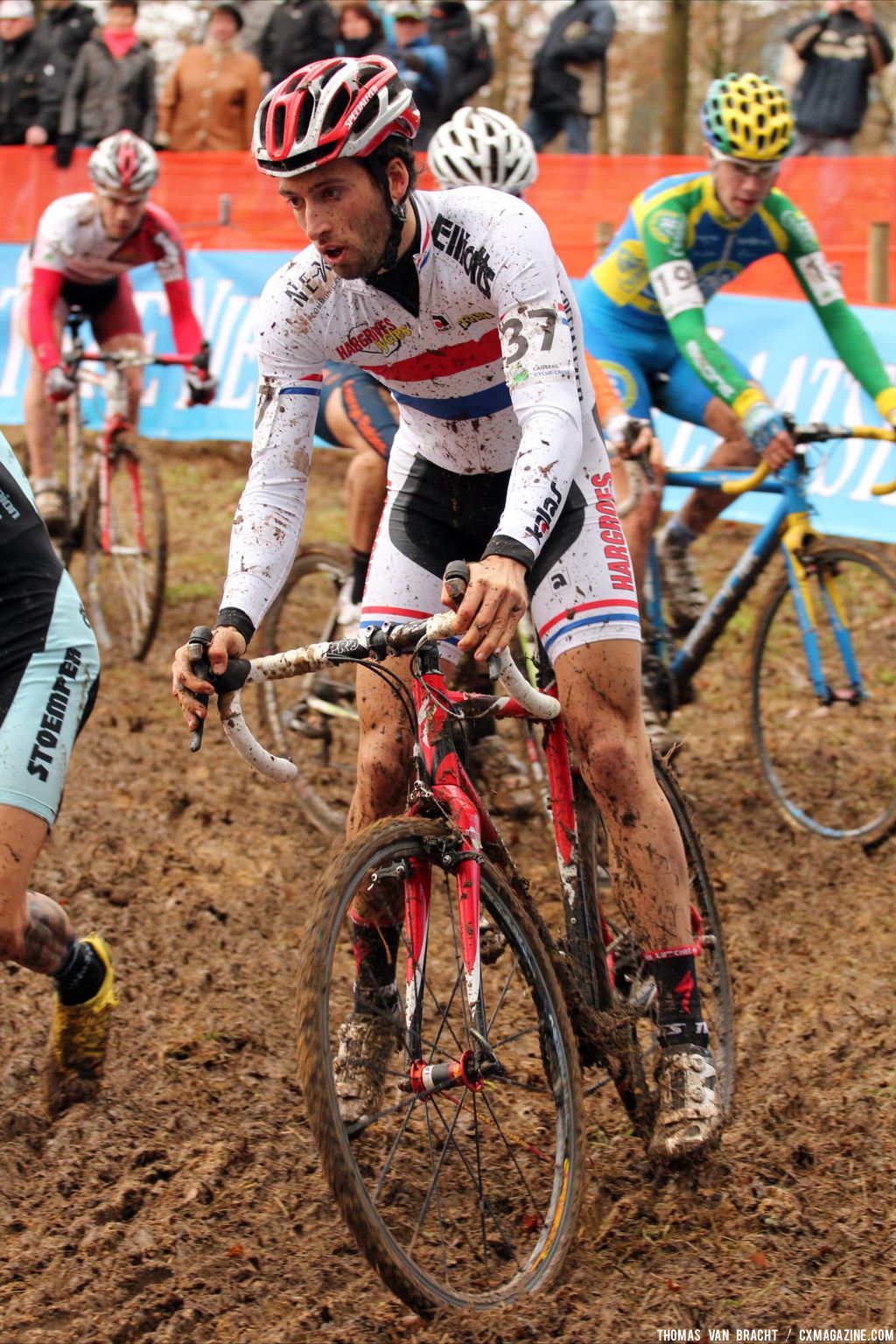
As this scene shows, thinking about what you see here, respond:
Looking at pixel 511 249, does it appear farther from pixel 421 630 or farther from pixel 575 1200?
pixel 575 1200

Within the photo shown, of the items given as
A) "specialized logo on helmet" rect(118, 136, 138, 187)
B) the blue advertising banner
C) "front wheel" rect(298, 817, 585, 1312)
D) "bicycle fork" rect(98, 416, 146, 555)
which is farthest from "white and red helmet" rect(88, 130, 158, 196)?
"front wheel" rect(298, 817, 585, 1312)

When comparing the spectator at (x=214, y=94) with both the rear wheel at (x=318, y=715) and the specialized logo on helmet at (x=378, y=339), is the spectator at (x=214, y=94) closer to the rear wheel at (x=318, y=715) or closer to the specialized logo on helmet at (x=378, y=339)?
the rear wheel at (x=318, y=715)

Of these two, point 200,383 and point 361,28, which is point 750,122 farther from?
point 361,28

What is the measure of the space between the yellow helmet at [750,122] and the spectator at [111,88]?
798cm

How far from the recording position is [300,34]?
489 inches

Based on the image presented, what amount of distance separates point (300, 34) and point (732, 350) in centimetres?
499

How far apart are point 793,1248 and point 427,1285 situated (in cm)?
105

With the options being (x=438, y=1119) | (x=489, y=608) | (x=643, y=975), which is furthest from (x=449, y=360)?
(x=438, y=1119)

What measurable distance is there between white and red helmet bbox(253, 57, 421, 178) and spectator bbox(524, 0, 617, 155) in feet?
31.0

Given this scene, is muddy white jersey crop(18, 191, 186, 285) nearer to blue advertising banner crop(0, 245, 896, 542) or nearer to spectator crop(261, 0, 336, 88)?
blue advertising banner crop(0, 245, 896, 542)

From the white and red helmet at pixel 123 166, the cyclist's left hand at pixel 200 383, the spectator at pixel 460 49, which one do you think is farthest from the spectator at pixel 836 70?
the cyclist's left hand at pixel 200 383

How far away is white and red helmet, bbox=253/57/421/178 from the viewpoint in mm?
3359

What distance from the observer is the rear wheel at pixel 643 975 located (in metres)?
3.83

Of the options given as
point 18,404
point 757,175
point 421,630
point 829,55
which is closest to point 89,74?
point 18,404
